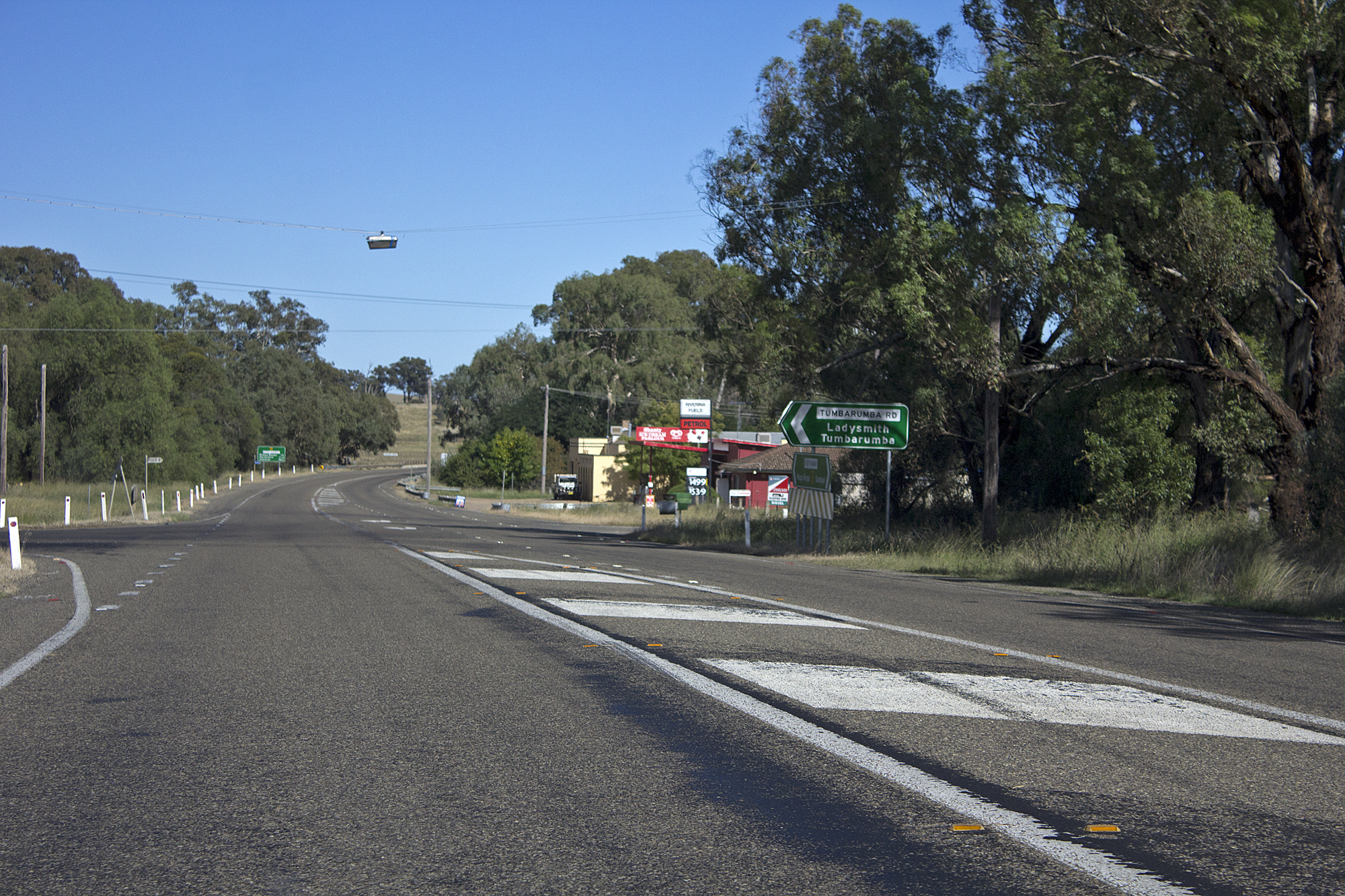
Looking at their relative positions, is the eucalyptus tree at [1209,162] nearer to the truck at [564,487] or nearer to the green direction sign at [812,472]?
the green direction sign at [812,472]

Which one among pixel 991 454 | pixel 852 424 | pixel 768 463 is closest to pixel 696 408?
pixel 768 463

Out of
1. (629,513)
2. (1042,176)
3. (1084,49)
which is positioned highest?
(1084,49)

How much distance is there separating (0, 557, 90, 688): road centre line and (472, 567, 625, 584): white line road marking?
471 cm

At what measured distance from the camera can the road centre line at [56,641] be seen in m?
7.32

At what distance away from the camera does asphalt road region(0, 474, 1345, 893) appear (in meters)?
3.78

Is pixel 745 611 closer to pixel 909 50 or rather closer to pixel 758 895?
pixel 758 895

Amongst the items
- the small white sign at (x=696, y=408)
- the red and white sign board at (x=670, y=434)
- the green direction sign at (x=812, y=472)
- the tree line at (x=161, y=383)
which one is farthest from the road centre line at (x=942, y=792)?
the tree line at (x=161, y=383)

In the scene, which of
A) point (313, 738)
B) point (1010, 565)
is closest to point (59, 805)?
point (313, 738)

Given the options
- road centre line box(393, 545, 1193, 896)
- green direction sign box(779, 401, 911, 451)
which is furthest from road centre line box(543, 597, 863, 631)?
green direction sign box(779, 401, 911, 451)

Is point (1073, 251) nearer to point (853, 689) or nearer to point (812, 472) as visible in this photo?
point (812, 472)

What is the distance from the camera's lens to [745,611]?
35.3ft

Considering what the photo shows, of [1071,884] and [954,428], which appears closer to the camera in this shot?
[1071,884]

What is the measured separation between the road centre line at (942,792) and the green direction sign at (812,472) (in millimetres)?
17336

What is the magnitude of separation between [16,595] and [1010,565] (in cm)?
1515
